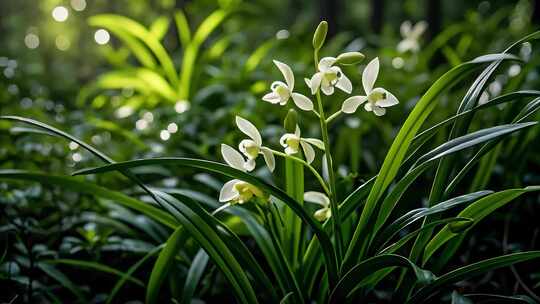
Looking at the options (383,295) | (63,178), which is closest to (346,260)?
(383,295)

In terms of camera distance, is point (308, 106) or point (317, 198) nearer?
point (308, 106)

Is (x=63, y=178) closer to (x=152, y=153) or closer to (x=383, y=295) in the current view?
(x=383, y=295)

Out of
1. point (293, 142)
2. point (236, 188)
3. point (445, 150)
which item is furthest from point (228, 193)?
point (445, 150)

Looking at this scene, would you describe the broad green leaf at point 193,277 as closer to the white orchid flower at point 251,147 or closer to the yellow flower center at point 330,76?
the white orchid flower at point 251,147

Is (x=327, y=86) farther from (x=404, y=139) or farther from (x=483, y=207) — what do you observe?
(x=483, y=207)

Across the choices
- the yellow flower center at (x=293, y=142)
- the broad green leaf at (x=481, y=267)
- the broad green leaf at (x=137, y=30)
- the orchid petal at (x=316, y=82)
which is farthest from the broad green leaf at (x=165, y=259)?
the broad green leaf at (x=137, y=30)

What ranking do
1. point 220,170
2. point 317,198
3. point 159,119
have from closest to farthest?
point 220,170
point 317,198
point 159,119

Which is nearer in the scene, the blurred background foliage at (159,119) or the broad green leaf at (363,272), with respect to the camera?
the broad green leaf at (363,272)

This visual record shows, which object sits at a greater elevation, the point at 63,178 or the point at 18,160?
the point at 18,160
